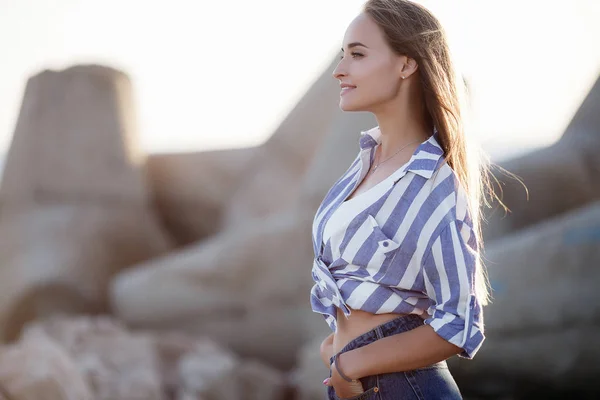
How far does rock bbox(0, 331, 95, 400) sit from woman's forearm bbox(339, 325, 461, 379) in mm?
1998

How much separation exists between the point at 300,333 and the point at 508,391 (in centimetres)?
259

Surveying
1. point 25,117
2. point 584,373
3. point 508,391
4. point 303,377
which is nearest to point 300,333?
point 303,377

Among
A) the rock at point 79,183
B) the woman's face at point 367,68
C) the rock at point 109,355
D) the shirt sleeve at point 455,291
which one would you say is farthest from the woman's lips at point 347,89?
the rock at point 79,183

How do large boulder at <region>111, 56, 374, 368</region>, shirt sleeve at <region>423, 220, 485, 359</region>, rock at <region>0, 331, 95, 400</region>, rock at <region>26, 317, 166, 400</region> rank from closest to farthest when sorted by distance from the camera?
shirt sleeve at <region>423, 220, 485, 359</region>, rock at <region>0, 331, 95, 400</region>, rock at <region>26, 317, 166, 400</region>, large boulder at <region>111, 56, 374, 368</region>

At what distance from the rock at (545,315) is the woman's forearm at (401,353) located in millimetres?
3066

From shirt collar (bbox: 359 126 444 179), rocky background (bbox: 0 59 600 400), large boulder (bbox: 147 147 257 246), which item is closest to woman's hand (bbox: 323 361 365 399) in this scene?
shirt collar (bbox: 359 126 444 179)

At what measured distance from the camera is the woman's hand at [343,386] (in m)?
1.28

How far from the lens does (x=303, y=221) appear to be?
6.73 metres

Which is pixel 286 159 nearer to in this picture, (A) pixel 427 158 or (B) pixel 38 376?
(B) pixel 38 376

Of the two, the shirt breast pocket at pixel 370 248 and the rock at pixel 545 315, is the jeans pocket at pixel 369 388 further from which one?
the rock at pixel 545 315

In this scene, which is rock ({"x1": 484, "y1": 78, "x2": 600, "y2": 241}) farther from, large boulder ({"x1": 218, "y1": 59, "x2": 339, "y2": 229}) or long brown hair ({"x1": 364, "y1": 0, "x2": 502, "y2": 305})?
long brown hair ({"x1": 364, "y1": 0, "x2": 502, "y2": 305})

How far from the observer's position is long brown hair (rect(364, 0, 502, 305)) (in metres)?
1.31

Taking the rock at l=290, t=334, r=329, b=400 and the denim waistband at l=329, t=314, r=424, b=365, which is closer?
the denim waistband at l=329, t=314, r=424, b=365

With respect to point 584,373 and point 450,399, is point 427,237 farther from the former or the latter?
point 584,373
